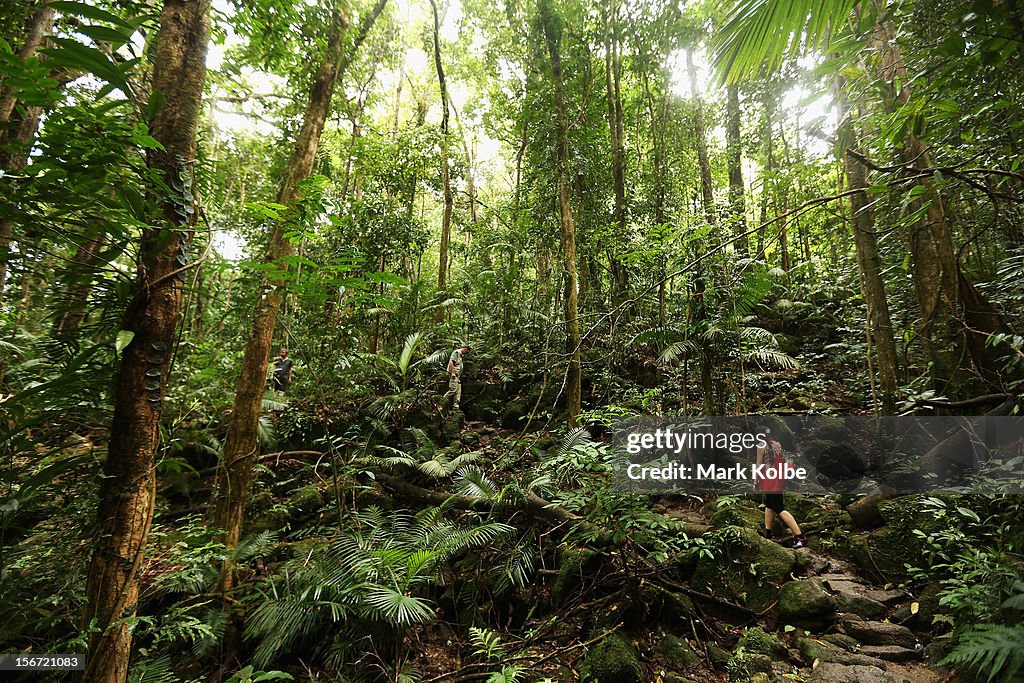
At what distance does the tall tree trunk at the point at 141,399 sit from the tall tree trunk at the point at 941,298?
5.15 metres

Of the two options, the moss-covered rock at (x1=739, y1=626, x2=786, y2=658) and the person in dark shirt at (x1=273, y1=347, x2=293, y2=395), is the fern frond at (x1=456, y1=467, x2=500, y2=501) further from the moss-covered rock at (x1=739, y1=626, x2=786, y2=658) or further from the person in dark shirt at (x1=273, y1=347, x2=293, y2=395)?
the person in dark shirt at (x1=273, y1=347, x2=293, y2=395)

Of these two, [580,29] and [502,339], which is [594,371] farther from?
[580,29]

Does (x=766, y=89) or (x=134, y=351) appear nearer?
(x=134, y=351)

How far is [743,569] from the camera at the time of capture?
407 cm

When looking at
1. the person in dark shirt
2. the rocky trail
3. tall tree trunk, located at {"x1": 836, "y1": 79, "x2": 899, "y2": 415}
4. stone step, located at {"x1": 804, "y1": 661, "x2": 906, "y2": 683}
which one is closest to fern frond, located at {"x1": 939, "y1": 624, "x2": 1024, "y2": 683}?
stone step, located at {"x1": 804, "y1": 661, "x2": 906, "y2": 683}

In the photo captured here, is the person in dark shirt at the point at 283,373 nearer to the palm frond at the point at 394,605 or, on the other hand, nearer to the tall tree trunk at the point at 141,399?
the palm frond at the point at 394,605

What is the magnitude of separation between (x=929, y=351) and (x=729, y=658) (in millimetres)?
3907

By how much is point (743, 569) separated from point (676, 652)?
108cm

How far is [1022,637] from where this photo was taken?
149 cm

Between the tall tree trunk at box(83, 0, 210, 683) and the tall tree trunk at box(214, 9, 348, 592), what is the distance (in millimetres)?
2204

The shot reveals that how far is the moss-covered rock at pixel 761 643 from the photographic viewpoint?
11.0ft

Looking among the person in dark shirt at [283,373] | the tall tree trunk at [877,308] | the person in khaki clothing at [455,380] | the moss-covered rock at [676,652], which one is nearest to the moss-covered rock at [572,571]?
the moss-covered rock at [676,652]

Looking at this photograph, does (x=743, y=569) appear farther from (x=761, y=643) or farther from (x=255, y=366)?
(x=255, y=366)

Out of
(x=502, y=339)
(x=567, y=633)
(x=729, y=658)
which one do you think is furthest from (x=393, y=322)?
(x=729, y=658)
